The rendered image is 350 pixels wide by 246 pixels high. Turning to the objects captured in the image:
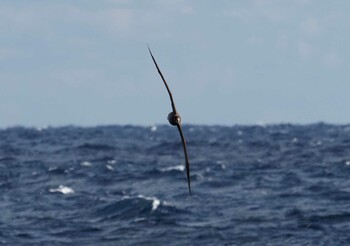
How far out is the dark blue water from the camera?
31438 millimetres

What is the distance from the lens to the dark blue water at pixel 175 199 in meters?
31.4

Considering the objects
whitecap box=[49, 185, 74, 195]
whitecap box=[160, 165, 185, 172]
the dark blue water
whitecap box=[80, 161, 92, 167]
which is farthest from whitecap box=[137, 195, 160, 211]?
whitecap box=[80, 161, 92, 167]

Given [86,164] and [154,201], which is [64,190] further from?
[86,164]

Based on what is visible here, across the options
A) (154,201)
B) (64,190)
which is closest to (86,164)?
(64,190)

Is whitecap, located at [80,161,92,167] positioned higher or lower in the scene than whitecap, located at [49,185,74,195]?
higher

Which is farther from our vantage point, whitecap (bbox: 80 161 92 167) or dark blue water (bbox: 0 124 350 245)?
whitecap (bbox: 80 161 92 167)

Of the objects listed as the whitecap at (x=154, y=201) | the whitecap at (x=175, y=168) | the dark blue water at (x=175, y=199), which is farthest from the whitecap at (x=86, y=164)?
the whitecap at (x=154, y=201)

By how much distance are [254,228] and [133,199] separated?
825cm

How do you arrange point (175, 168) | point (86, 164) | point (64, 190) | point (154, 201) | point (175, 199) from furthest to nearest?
point (86, 164) < point (175, 168) < point (64, 190) < point (175, 199) < point (154, 201)

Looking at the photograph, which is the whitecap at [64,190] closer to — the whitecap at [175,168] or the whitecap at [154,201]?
the whitecap at [154,201]

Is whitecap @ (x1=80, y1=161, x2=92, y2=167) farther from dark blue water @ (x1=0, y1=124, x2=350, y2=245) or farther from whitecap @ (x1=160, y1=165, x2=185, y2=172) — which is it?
whitecap @ (x1=160, y1=165, x2=185, y2=172)

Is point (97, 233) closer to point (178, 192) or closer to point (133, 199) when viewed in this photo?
point (133, 199)

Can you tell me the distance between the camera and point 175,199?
39.9 metres

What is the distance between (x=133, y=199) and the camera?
38.7 metres
